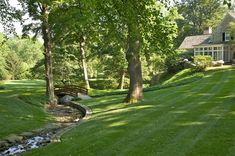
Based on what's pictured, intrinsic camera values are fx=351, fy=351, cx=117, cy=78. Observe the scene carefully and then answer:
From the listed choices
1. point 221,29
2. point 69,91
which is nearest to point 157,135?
point 69,91

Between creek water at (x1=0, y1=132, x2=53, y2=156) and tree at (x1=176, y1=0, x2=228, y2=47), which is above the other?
tree at (x1=176, y1=0, x2=228, y2=47)

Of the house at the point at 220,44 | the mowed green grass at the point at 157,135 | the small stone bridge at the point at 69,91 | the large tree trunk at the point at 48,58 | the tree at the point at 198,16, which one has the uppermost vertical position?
the tree at the point at 198,16

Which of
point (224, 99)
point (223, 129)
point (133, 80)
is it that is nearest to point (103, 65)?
point (133, 80)

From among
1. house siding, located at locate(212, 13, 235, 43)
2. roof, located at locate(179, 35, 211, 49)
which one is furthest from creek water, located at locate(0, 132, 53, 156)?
roof, located at locate(179, 35, 211, 49)

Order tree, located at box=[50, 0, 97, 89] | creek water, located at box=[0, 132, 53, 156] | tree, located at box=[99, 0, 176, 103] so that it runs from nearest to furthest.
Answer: tree, located at box=[99, 0, 176, 103], creek water, located at box=[0, 132, 53, 156], tree, located at box=[50, 0, 97, 89]

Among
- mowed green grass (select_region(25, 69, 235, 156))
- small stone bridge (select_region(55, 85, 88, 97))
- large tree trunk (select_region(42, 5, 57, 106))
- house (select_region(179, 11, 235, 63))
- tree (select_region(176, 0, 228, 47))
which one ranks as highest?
tree (select_region(176, 0, 228, 47))

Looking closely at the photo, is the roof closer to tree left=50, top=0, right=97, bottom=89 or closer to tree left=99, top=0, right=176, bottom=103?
tree left=50, top=0, right=97, bottom=89

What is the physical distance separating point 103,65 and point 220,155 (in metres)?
45.5

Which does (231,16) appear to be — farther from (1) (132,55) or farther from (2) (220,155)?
(2) (220,155)

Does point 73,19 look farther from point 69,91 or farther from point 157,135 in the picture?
point 157,135

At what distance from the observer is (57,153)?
10727 mm

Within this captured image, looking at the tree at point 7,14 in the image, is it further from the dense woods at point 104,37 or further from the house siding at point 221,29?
the house siding at point 221,29

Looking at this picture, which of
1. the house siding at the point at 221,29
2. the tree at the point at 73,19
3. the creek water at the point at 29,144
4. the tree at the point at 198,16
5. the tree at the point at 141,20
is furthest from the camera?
the tree at the point at 198,16

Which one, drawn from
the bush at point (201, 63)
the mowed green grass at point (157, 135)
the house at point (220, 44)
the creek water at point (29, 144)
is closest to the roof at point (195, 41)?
the house at point (220, 44)
